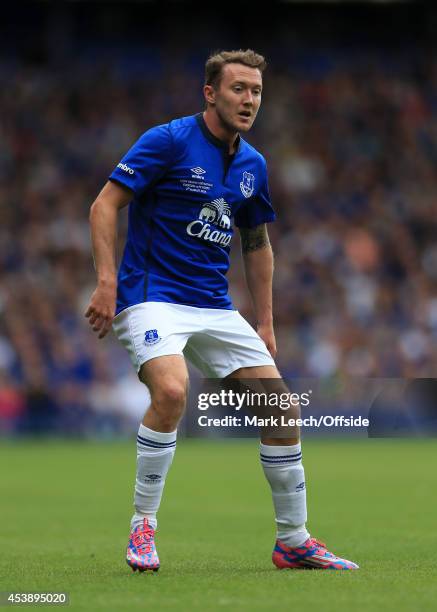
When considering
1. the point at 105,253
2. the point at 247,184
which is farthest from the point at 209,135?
the point at 105,253

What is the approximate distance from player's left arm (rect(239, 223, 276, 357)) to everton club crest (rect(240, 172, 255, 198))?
32 cm

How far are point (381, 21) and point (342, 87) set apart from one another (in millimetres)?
2263

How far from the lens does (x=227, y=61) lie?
613 centimetres

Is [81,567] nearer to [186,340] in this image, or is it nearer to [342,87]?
[186,340]

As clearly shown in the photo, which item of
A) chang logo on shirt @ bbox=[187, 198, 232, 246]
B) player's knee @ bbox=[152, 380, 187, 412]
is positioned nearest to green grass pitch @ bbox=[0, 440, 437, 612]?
player's knee @ bbox=[152, 380, 187, 412]

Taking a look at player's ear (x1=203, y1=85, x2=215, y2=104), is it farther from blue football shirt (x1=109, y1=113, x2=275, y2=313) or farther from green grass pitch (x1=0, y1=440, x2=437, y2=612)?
green grass pitch (x1=0, y1=440, x2=437, y2=612)

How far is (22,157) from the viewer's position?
23172mm

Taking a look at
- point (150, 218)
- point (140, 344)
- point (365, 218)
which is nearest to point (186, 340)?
point (140, 344)

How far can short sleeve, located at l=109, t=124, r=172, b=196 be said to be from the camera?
5906 mm

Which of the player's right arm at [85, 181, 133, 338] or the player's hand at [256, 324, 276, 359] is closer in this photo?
the player's right arm at [85, 181, 133, 338]

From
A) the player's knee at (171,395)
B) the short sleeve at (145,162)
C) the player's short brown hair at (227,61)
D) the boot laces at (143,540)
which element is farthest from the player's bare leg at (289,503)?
the player's short brown hair at (227,61)

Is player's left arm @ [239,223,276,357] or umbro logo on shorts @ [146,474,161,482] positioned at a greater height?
player's left arm @ [239,223,276,357]

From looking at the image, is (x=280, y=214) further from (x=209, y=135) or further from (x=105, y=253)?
(x=105, y=253)

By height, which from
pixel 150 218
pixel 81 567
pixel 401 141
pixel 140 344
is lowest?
pixel 81 567
